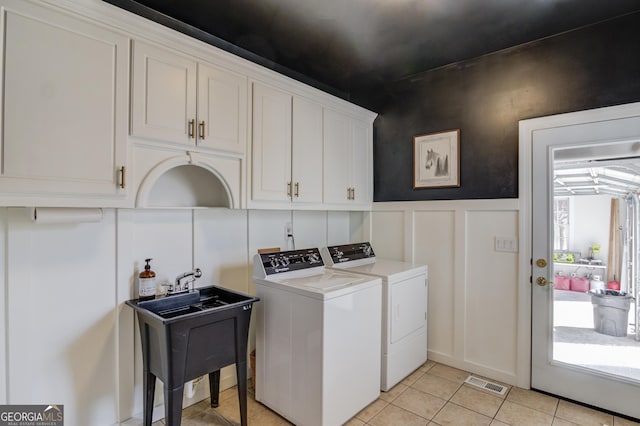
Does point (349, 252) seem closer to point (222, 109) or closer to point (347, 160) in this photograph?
point (347, 160)

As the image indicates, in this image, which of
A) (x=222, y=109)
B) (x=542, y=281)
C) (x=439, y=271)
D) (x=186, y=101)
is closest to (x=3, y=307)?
(x=186, y=101)

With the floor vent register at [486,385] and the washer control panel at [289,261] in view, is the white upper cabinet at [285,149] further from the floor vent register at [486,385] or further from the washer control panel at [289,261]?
the floor vent register at [486,385]

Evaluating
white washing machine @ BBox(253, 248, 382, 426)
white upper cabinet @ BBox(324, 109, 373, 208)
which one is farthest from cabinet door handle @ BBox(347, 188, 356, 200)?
white washing machine @ BBox(253, 248, 382, 426)

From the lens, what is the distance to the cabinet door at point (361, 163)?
10.5ft

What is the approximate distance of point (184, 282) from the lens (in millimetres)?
2197

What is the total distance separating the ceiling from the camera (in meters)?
2.11

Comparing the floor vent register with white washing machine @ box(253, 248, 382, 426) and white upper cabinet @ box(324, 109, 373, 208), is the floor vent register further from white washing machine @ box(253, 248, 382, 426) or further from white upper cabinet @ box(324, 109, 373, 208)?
white upper cabinet @ box(324, 109, 373, 208)

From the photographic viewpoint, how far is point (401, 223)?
3.22 m

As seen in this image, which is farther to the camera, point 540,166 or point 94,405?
point 540,166

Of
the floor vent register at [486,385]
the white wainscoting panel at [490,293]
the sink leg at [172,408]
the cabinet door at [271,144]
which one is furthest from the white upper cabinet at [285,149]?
the floor vent register at [486,385]

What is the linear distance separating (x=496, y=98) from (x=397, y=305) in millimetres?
1884

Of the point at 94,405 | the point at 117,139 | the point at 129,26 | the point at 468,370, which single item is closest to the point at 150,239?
the point at 117,139

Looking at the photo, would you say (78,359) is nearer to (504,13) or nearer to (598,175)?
(504,13)

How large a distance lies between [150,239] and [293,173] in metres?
1.14
